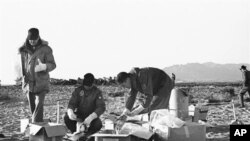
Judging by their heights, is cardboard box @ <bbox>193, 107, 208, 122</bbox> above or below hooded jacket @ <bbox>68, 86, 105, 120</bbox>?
below

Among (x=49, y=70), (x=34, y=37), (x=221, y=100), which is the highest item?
(x=34, y=37)

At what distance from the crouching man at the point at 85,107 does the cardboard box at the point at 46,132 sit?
33.3 inches

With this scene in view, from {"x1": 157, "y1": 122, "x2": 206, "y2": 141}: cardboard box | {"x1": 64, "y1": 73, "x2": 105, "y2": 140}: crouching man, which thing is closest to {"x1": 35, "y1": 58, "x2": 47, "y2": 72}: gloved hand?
{"x1": 64, "y1": 73, "x2": 105, "y2": 140}: crouching man

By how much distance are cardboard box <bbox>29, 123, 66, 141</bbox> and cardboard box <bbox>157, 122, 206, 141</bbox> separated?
1501mm

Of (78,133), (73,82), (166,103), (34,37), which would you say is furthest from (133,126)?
(73,82)

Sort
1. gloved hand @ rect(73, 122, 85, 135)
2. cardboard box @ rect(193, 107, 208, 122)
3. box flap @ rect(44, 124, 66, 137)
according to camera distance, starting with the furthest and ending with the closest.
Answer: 1. cardboard box @ rect(193, 107, 208, 122)
2. gloved hand @ rect(73, 122, 85, 135)
3. box flap @ rect(44, 124, 66, 137)

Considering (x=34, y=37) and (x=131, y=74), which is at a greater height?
(x=34, y=37)

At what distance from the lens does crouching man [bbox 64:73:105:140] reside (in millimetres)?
7355

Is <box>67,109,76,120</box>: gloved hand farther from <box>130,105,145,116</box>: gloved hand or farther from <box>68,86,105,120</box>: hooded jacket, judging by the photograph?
<box>130,105,145,116</box>: gloved hand

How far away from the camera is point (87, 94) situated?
24.8 ft

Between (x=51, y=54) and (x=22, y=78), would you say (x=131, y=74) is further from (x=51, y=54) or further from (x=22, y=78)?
(x=22, y=78)

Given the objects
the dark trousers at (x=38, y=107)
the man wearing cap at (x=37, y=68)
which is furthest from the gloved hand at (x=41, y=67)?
the dark trousers at (x=38, y=107)

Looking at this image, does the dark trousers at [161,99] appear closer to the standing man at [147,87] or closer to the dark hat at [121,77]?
the standing man at [147,87]

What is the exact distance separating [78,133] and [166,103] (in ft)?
5.88
